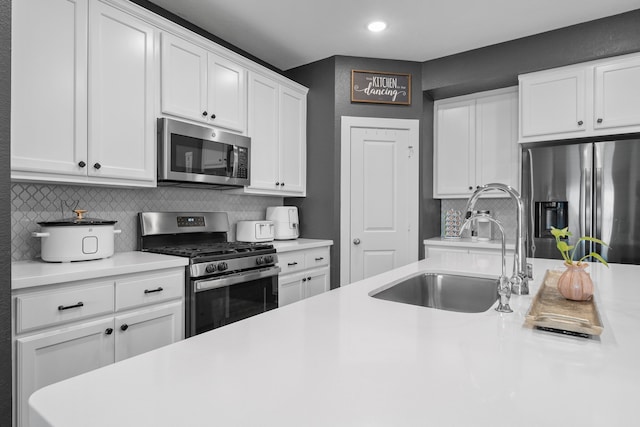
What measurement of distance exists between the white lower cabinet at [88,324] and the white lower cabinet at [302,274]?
956 millimetres

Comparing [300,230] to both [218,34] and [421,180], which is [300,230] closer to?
[421,180]

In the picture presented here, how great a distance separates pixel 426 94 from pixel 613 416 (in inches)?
140

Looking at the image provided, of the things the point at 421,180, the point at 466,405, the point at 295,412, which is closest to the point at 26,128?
the point at 295,412

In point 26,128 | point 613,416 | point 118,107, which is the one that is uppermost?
point 118,107

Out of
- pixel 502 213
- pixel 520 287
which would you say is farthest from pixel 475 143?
pixel 520 287

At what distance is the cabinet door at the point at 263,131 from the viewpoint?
3.05 m

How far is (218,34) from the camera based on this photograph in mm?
3066

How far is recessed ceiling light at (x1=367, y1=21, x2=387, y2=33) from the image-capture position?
2.87 metres

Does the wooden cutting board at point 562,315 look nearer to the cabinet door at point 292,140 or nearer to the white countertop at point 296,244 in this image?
the white countertop at point 296,244

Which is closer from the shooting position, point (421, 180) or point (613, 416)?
point (613, 416)

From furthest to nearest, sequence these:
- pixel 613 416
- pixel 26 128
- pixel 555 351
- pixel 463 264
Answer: pixel 463 264
pixel 26 128
pixel 555 351
pixel 613 416

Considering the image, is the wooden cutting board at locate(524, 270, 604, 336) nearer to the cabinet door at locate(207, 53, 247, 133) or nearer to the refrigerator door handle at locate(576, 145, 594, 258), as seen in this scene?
the refrigerator door handle at locate(576, 145, 594, 258)

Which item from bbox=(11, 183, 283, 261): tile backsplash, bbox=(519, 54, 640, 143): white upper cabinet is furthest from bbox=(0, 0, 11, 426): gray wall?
bbox=(519, 54, 640, 143): white upper cabinet

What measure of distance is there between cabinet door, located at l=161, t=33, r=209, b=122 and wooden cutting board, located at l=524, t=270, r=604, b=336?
7.42 feet
